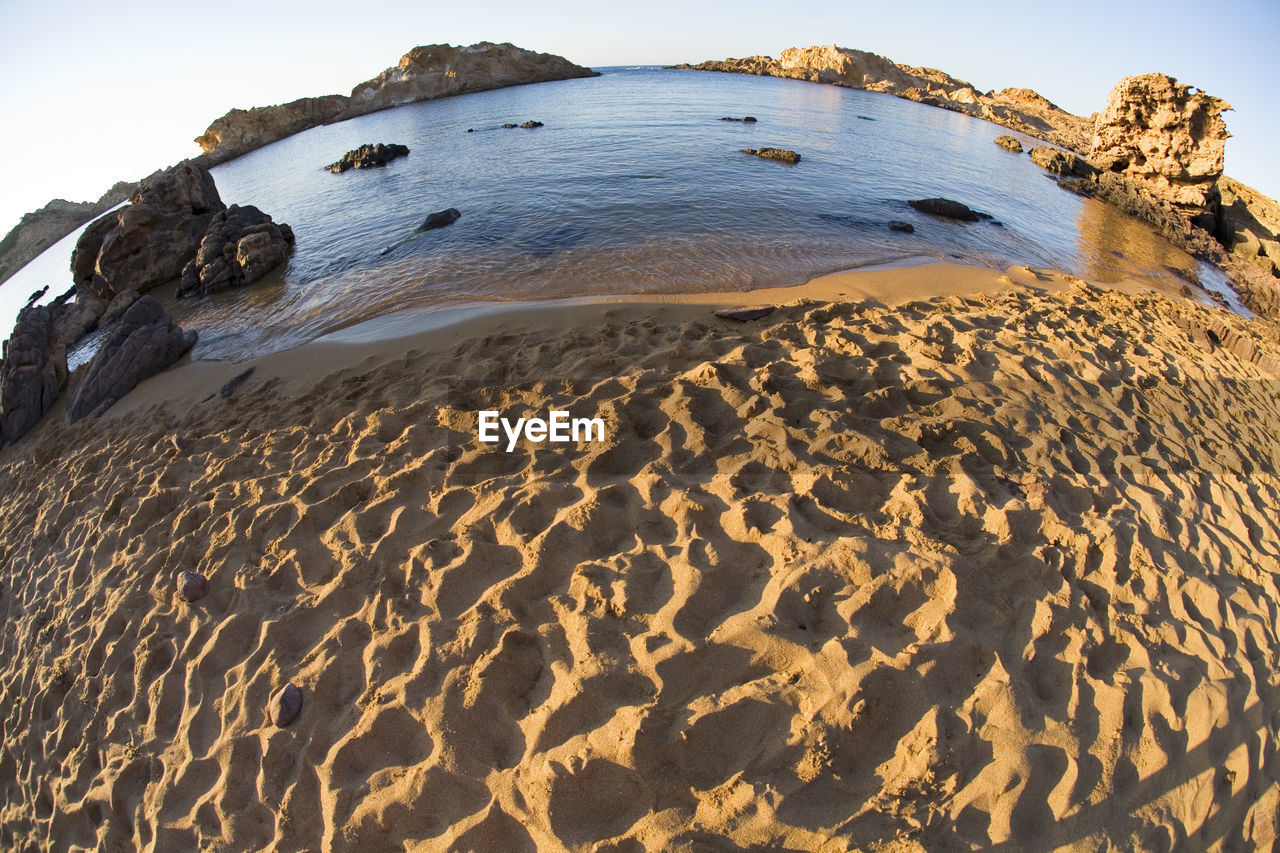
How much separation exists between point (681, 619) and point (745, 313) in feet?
A: 13.6

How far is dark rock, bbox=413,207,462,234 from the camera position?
40.1 ft

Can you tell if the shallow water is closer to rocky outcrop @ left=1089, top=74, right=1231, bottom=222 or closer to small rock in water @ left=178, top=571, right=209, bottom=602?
rocky outcrop @ left=1089, top=74, right=1231, bottom=222

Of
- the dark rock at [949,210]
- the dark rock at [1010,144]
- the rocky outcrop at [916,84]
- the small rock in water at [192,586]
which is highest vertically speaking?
the rocky outcrop at [916,84]

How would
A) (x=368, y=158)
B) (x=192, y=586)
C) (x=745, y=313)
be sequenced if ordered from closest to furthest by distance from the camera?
(x=192, y=586) < (x=745, y=313) < (x=368, y=158)

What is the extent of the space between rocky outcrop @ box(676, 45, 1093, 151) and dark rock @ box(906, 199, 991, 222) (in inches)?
1246

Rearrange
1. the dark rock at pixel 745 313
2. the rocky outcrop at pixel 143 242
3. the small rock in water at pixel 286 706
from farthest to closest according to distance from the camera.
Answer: the rocky outcrop at pixel 143 242, the dark rock at pixel 745 313, the small rock in water at pixel 286 706

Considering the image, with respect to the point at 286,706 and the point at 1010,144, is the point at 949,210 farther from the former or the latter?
the point at 1010,144

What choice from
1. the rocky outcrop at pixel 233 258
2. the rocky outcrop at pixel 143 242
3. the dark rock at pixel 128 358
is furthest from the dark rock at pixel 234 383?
the rocky outcrop at pixel 143 242

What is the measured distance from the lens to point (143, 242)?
12.8 metres

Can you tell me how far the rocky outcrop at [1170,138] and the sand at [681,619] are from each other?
56.0 ft

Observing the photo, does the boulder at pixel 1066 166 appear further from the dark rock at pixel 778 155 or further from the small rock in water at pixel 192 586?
the small rock in water at pixel 192 586

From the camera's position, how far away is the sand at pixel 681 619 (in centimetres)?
235

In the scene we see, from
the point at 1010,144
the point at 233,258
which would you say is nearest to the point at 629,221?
the point at 233,258

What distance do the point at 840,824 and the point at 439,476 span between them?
310 cm
